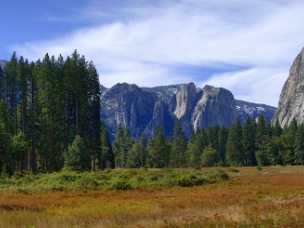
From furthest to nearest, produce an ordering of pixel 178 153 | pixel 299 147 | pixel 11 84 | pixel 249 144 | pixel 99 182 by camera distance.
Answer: pixel 178 153 < pixel 249 144 < pixel 299 147 < pixel 11 84 < pixel 99 182

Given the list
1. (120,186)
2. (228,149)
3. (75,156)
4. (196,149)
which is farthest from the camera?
(228,149)

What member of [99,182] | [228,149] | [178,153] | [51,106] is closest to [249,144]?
[228,149]

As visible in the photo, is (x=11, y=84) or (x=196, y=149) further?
(x=196, y=149)

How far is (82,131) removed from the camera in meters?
94.2

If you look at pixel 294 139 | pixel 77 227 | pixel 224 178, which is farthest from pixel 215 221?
pixel 294 139

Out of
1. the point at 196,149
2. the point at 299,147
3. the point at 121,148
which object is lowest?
the point at 299,147

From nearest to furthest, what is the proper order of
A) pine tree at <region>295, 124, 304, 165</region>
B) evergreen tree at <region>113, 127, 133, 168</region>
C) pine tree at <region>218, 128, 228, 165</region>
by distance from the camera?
pine tree at <region>295, 124, 304, 165</region> → pine tree at <region>218, 128, 228, 165</region> → evergreen tree at <region>113, 127, 133, 168</region>

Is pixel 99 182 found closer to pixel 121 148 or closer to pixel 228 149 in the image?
pixel 228 149

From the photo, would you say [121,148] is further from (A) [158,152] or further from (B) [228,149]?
(B) [228,149]

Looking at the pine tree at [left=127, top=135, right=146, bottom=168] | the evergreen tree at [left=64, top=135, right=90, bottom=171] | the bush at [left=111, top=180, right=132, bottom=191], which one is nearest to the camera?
the bush at [left=111, top=180, right=132, bottom=191]

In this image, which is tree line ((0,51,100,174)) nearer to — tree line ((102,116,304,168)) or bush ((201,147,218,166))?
tree line ((102,116,304,168))

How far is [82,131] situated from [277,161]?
58.1 metres

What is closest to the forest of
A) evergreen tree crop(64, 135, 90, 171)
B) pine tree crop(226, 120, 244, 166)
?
evergreen tree crop(64, 135, 90, 171)

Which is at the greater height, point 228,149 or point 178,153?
point 228,149
